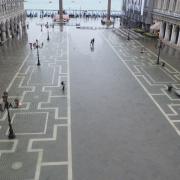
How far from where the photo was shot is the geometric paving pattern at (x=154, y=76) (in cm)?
1950

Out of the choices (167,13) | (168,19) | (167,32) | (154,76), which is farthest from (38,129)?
(167,13)

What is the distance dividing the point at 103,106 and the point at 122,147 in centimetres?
543

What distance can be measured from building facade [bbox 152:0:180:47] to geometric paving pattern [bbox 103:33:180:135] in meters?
6.01

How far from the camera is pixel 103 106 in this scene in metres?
19.7

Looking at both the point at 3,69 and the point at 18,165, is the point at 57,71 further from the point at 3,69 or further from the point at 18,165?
the point at 18,165

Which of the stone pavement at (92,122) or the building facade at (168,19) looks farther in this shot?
the building facade at (168,19)

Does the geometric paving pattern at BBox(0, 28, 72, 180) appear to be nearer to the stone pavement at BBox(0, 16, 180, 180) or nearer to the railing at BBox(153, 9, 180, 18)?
the stone pavement at BBox(0, 16, 180, 180)

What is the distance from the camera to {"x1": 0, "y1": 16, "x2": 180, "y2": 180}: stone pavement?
519 inches

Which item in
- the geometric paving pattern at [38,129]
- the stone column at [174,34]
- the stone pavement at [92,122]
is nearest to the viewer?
the geometric paving pattern at [38,129]

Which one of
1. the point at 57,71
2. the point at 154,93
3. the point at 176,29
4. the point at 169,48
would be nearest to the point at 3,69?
the point at 57,71

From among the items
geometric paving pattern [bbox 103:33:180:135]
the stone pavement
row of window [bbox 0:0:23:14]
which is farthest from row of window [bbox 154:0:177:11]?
row of window [bbox 0:0:23:14]

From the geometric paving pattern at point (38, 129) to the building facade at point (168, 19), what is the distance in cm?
2327

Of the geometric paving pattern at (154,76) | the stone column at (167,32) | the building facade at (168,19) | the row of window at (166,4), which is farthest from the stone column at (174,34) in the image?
the geometric paving pattern at (154,76)

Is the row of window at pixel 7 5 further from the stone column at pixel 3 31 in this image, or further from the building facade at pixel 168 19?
the building facade at pixel 168 19
